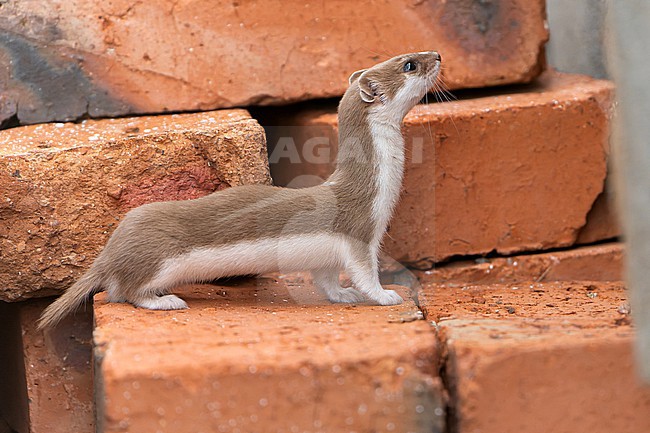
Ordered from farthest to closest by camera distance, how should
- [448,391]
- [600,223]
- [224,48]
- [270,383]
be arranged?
[600,223]
[224,48]
[448,391]
[270,383]

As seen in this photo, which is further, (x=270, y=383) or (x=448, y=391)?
(x=448, y=391)

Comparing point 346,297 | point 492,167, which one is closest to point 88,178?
point 346,297

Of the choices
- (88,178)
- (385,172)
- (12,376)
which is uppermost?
(385,172)

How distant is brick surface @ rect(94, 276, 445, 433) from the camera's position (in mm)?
2445

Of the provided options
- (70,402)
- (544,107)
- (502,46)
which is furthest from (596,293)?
(70,402)

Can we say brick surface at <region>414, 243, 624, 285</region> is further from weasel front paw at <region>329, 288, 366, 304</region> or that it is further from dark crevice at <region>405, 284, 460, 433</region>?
dark crevice at <region>405, 284, 460, 433</region>

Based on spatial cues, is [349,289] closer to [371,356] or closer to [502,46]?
[371,356]

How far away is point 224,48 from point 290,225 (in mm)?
1063

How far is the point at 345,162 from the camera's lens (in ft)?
11.1

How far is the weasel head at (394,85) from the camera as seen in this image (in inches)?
132

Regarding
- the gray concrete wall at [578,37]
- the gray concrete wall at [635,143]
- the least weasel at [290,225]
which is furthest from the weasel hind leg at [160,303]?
the gray concrete wall at [578,37]

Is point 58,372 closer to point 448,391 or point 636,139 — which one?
point 448,391

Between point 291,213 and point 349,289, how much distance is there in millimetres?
475

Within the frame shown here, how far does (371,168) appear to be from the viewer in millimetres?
3340
